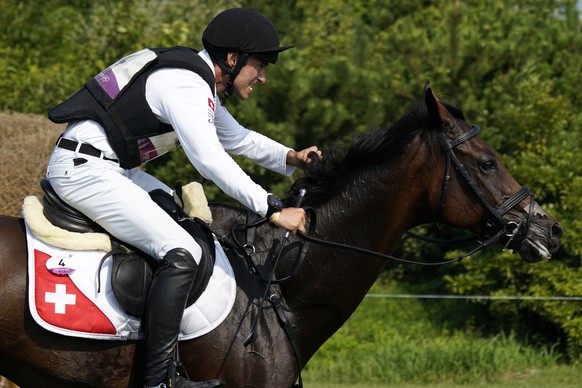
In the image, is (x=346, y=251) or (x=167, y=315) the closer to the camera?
(x=167, y=315)

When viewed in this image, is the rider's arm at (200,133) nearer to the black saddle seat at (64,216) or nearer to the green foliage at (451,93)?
the black saddle seat at (64,216)

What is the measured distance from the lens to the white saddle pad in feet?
15.4

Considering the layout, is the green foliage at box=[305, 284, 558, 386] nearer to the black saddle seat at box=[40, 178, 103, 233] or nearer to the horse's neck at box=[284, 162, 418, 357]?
the horse's neck at box=[284, 162, 418, 357]

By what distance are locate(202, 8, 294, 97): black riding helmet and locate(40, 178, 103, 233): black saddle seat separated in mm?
1063

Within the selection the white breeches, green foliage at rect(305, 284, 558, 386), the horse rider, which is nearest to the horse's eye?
the horse rider

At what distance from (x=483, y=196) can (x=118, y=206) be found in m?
1.91

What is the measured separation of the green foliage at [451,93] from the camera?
11445mm

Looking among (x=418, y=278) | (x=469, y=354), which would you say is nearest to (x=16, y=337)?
(x=469, y=354)

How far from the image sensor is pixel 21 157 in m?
9.16

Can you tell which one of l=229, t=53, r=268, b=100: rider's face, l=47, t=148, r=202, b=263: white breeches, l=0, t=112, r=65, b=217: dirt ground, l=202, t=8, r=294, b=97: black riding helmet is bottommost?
l=0, t=112, r=65, b=217: dirt ground

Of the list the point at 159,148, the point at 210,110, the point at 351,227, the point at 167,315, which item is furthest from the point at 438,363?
the point at 210,110

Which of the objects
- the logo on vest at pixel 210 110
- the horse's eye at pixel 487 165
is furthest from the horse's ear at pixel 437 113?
the logo on vest at pixel 210 110

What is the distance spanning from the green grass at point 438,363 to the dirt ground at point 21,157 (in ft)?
11.7

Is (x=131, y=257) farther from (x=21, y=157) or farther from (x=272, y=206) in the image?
(x=21, y=157)
